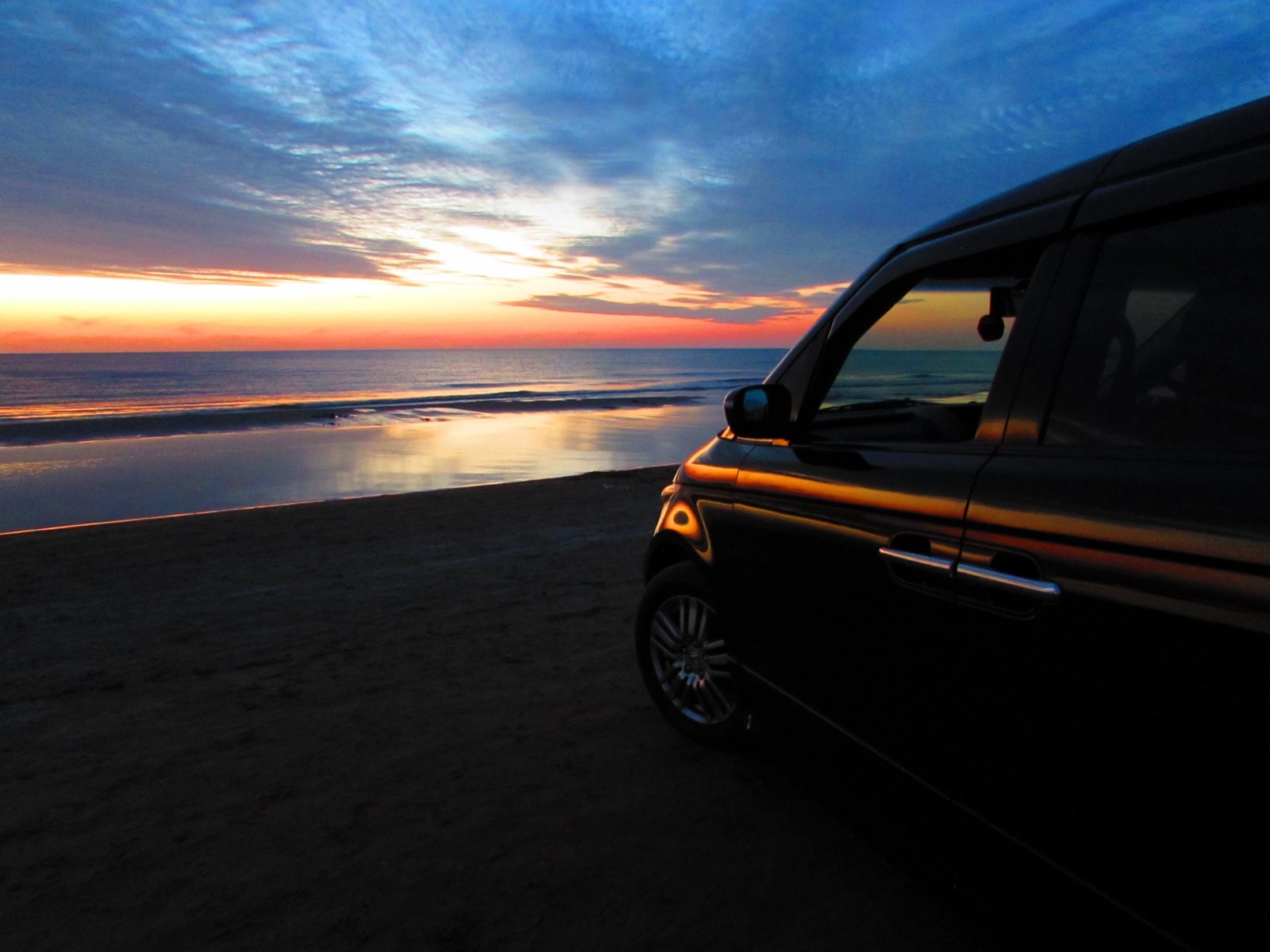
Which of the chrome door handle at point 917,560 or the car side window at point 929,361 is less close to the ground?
the car side window at point 929,361

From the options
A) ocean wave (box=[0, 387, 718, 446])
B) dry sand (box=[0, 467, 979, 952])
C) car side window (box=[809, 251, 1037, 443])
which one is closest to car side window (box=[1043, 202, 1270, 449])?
car side window (box=[809, 251, 1037, 443])

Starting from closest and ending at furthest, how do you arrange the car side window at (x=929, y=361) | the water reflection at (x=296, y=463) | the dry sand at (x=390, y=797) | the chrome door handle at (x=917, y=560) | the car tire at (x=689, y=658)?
the chrome door handle at (x=917, y=560), the car side window at (x=929, y=361), the dry sand at (x=390, y=797), the car tire at (x=689, y=658), the water reflection at (x=296, y=463)

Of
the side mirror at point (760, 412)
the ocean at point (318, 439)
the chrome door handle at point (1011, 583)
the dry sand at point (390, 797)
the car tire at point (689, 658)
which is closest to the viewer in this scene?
the chrome door handle at point (1011, 583)

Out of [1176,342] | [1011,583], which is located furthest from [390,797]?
[1176,342]

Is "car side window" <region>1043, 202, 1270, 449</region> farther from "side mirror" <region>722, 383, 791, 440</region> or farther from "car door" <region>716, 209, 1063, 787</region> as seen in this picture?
"side mirror" <region>722, 383, 791, 440</region>

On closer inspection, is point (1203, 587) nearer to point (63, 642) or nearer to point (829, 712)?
point (829, 712)

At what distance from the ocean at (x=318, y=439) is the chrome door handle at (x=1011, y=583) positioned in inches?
24.5

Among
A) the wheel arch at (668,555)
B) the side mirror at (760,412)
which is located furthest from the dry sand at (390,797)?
the side mirror at (760,412)

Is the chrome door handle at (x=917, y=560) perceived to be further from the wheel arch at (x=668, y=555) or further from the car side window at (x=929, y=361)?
the wheel arch at (x=668, y=555)

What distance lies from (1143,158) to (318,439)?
2001cm

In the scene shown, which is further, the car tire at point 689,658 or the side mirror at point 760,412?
the car tire at point 689,658

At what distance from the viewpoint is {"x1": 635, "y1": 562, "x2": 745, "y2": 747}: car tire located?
111 inches

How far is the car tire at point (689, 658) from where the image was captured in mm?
2818

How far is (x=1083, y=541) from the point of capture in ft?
4.29
